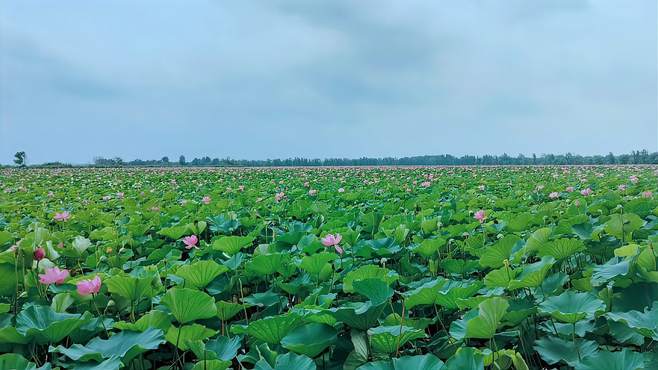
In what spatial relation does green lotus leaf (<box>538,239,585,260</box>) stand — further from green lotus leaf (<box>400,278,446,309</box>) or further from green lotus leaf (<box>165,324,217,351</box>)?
green lotus leaf (<box>165,324,217,351</box>)

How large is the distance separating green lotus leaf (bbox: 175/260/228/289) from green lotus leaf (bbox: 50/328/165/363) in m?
0.37

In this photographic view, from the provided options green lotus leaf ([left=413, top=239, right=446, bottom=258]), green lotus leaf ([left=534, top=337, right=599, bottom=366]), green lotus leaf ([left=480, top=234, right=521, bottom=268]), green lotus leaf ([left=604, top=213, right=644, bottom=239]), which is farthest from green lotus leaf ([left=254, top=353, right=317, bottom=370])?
green lotus leaf ([left=604, top=213, right=644, bottom=239])

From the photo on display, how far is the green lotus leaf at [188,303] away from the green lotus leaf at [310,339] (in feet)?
0.90

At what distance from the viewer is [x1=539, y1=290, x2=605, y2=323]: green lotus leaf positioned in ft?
4.14

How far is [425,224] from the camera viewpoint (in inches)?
110

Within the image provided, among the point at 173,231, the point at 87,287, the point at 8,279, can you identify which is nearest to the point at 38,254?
the point at 8,279

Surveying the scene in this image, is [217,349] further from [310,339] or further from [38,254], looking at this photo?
[38,254]

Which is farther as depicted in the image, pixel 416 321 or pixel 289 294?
pixel 289 294

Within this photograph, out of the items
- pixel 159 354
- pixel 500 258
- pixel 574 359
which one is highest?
pixel 500 258

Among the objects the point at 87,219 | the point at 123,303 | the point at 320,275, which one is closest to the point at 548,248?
the point at 320,275

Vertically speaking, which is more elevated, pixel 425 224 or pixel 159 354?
pixel 425 224

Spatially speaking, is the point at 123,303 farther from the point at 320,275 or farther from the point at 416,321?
the point at 416,321

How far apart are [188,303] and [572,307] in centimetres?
116

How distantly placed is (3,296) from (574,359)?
79.8 inches
